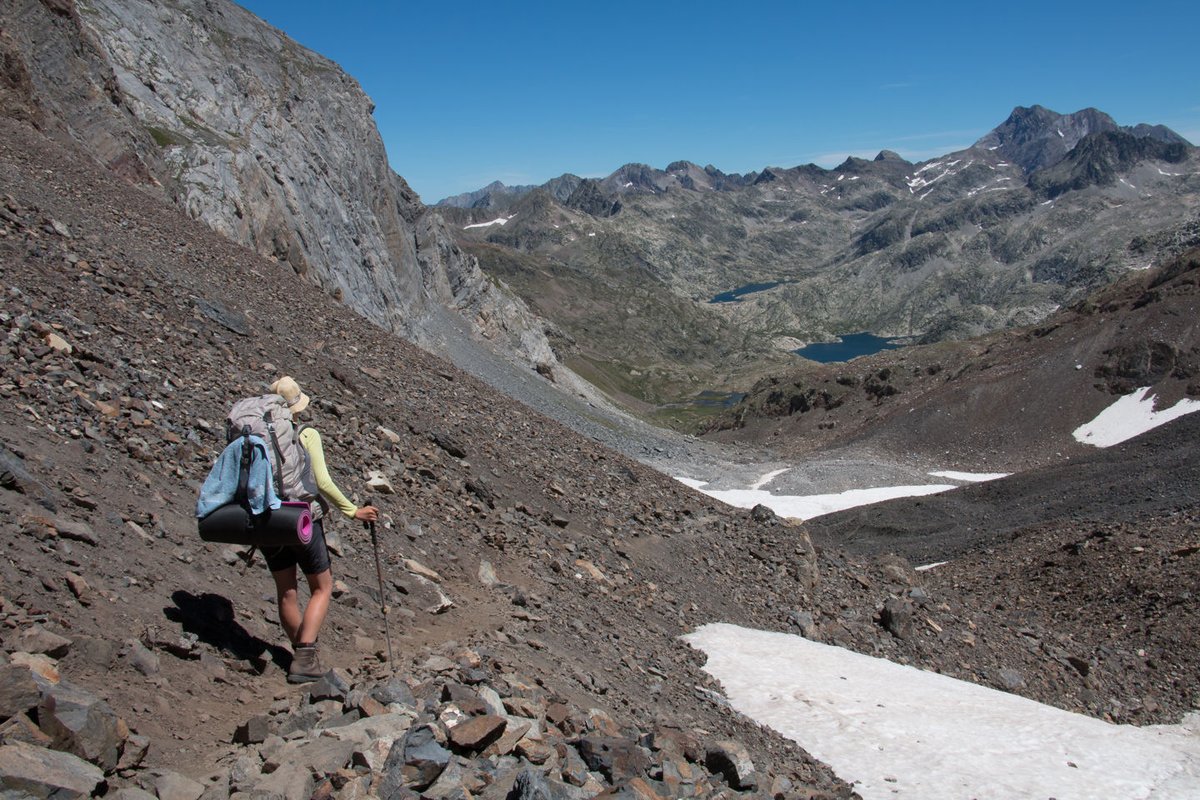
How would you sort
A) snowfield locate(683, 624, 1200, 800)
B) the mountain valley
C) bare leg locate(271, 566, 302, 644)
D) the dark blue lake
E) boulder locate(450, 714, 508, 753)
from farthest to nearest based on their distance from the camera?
1. the dark blue lake
2. snowfield locate(683, 624, 1200, 800)
3. bare leg locate(271, 566, 302, 644)
4. boulder locate(450, 714, 508, 753)
5. the mountain valley

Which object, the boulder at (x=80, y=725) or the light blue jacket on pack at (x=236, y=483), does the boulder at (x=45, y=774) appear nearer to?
the boulder at (x=80, y=725)

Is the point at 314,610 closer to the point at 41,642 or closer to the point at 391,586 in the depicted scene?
the point at 41,642

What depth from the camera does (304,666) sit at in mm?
7578

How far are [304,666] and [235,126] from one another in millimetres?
41089

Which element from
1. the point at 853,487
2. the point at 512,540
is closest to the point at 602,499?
the point at 512,540

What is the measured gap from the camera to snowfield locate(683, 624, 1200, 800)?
12164mm

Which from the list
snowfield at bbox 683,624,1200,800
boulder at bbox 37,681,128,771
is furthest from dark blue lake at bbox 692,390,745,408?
boulder at bbox 37,681,128,771

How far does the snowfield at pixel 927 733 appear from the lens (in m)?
12.2

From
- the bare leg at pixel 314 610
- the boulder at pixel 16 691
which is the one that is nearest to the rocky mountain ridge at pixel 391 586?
the boulder at pixel 16 691

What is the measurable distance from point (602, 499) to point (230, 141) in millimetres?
30294

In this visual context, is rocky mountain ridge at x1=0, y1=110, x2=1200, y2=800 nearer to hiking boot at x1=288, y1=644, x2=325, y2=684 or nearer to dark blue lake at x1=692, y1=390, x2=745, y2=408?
hiking boot at x1=288, y1=644, x2=325, y2=684

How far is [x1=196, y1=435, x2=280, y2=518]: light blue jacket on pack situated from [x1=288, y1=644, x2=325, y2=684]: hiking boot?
1393 mm

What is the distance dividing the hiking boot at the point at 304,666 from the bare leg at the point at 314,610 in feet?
0.27

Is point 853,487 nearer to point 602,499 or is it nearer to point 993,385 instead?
point 993,385
